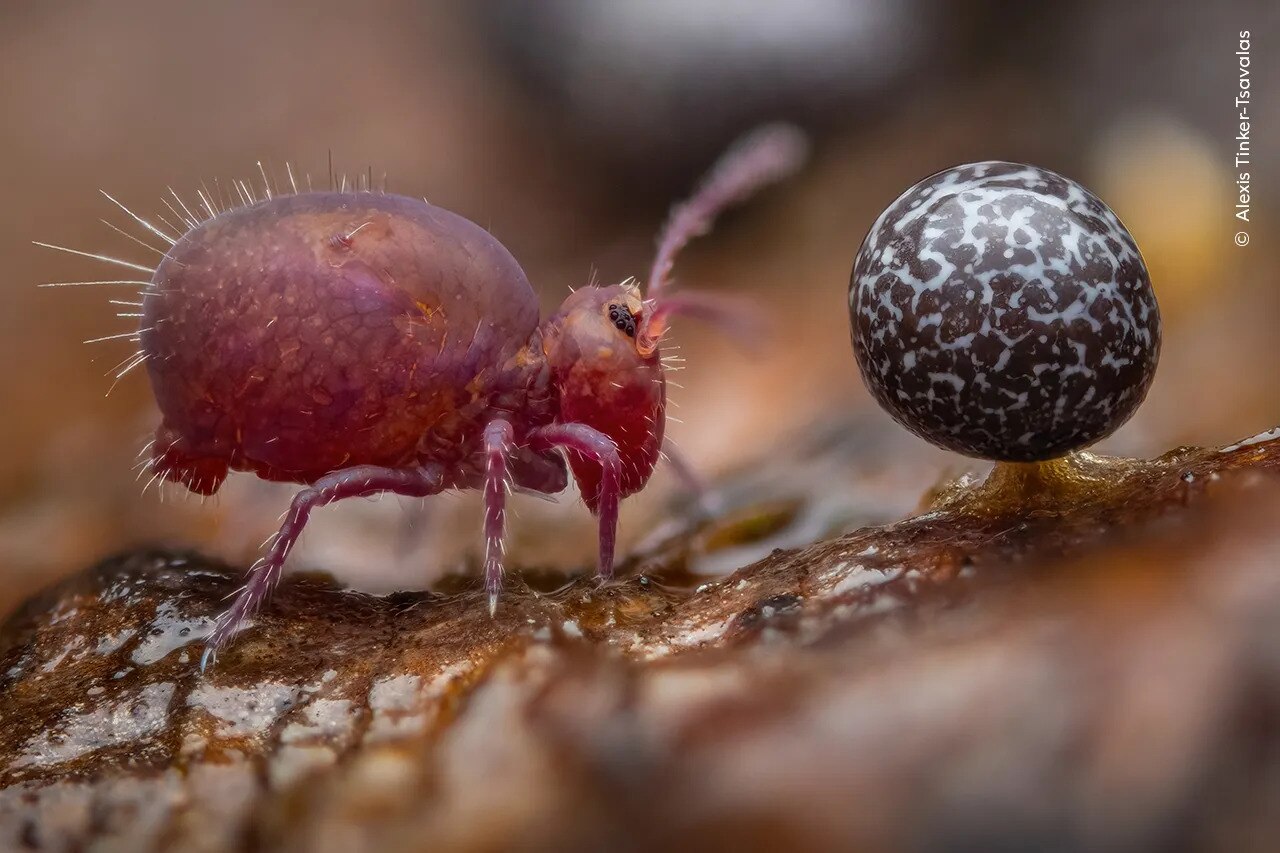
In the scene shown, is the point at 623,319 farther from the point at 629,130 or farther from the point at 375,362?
the point at 629,130

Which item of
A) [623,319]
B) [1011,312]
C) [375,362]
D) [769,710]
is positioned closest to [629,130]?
[623,319]

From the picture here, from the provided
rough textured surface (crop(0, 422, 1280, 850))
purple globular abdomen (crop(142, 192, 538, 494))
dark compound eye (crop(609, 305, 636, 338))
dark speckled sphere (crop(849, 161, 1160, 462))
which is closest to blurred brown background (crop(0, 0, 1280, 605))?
dark compound eye (crop(609, 305, 636, 338))

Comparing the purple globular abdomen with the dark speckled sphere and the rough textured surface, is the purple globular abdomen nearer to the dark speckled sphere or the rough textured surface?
the rough textured surface

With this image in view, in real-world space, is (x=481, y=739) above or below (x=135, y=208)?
below

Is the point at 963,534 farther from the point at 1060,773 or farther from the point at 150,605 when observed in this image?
the point at 150,605

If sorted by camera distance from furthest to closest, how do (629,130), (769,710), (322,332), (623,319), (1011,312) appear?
(629,130) → (623,319) → (322,332) → (1011,312) → (769,710)

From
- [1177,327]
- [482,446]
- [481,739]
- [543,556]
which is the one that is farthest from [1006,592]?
[1177,327]
